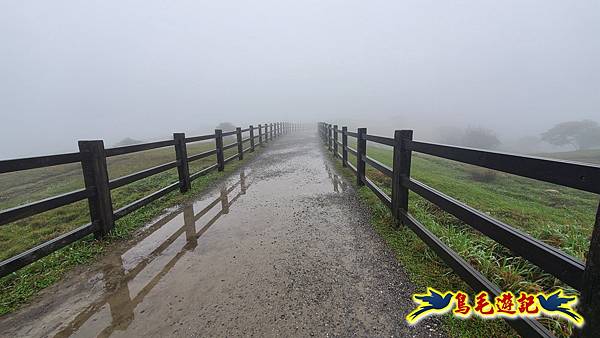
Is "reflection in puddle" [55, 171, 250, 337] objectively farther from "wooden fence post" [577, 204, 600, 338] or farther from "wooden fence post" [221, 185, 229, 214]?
"wooden fence post" [577, 204, 600, 338]

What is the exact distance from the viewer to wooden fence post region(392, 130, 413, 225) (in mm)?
3365

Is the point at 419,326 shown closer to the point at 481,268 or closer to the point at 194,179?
the point at 481,268

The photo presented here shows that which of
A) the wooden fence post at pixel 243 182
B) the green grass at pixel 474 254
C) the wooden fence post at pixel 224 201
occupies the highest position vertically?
the wooden fence post at pixel 243 182

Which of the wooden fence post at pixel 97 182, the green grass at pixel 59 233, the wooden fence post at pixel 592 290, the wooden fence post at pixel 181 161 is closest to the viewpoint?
the wooden fence post at pixel 592 290

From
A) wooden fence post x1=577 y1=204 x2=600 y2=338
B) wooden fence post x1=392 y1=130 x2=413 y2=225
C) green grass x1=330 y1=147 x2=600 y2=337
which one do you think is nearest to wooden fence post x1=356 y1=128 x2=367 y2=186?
green grass x1=330 y1=147 x2=600 y2=337

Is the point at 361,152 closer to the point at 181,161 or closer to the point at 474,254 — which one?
the point at 474,254

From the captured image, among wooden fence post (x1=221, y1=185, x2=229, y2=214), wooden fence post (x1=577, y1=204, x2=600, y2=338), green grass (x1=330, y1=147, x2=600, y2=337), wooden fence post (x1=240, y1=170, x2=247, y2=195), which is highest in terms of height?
wooden fence post (x1=577, y1=204, x2=600, y2=338)

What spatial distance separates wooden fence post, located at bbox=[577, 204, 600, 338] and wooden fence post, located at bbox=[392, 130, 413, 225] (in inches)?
81.4

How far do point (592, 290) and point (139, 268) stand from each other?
11.8 feet

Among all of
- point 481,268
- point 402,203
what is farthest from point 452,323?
point 402,203

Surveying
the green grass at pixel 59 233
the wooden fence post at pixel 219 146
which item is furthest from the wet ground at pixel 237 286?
the wooden fence post at pixel 219 146

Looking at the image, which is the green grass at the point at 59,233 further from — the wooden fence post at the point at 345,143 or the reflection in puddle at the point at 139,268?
the wooden fence post at the point at 345,143

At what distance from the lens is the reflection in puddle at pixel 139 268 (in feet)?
6.84

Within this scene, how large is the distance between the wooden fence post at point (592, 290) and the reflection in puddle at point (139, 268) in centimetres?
294
